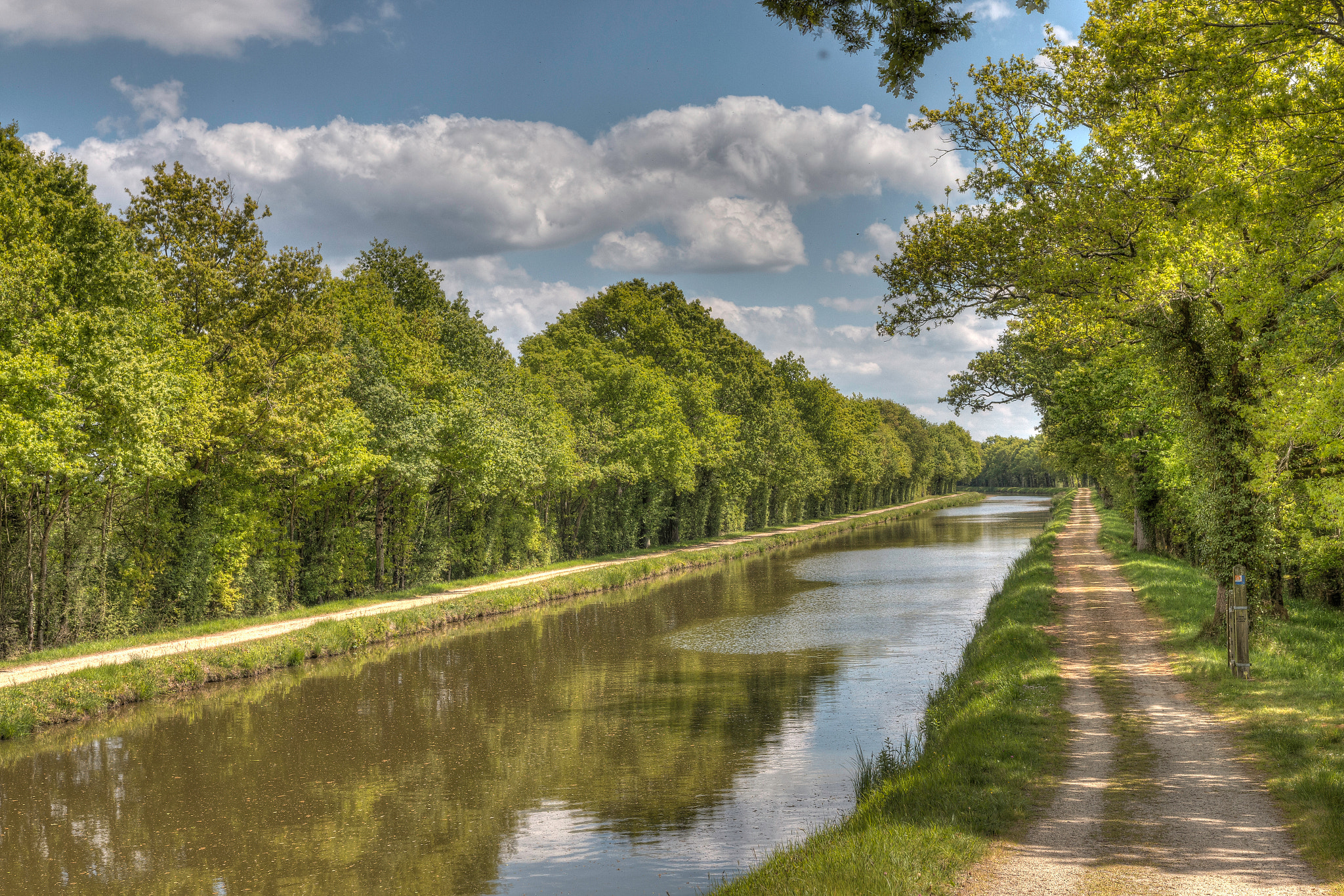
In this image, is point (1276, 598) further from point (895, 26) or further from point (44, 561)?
point (44, 561)

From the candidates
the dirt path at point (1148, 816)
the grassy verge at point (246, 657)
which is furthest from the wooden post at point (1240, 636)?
the grassy verge at point (246, 657)

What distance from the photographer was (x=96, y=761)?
15508 millimetres

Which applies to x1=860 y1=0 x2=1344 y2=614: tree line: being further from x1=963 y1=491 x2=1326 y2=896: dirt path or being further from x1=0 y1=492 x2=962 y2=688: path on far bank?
x1=0 y1=492 x2=962 y2=688: path on far bank

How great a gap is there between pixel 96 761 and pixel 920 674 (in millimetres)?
17356

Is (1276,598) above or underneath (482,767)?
above

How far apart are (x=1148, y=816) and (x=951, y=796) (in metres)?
1.93

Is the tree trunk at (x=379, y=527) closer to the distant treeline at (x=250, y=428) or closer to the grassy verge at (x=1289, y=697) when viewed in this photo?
the distant treeline at (x=250, y=428)

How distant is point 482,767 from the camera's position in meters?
15.1

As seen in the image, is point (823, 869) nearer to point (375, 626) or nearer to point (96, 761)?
point (96, 761)

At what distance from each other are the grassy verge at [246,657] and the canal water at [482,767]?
51 cm

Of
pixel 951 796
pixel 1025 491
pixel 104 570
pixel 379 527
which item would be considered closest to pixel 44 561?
pixel 104 570

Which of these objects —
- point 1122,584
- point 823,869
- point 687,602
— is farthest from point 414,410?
point 823,869

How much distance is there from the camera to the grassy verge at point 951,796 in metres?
7.45

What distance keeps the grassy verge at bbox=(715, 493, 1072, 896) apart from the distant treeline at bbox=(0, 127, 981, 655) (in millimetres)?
18743
